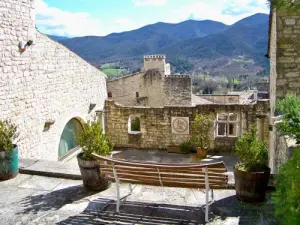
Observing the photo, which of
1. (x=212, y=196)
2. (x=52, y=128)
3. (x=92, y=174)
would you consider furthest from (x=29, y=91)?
(x=212, y=196)

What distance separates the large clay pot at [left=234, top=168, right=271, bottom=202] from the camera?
4204mm

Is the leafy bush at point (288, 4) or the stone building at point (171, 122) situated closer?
the leafy bush at point (288, 4)

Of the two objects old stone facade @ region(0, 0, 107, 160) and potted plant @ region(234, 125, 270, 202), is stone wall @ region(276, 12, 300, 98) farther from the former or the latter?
old stone facade @ region(0, 0, 107, 160)

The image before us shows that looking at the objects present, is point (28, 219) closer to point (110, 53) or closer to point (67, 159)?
point (67, 159)

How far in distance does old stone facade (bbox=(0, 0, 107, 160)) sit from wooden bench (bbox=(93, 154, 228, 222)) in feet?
14.1

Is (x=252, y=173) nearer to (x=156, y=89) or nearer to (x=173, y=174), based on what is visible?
(x=173, y=174)

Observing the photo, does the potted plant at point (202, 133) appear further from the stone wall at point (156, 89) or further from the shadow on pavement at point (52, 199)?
the stone wall at point (156, 89)

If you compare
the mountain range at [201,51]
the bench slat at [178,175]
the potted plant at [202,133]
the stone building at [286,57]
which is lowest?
the potted plant at [202,133]

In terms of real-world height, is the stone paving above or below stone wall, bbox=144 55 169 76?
below

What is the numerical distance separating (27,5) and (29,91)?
209cm

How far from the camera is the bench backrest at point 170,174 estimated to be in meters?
4.12

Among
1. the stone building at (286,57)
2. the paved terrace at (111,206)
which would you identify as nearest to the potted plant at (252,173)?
the paved terrace at (111,206)

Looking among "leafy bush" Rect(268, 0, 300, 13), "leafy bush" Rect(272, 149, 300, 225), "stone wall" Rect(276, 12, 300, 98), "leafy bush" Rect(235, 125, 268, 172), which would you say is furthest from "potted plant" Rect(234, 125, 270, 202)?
"stone wall" Rect(276, 12, 300, 98)

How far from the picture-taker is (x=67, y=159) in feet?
37.9
